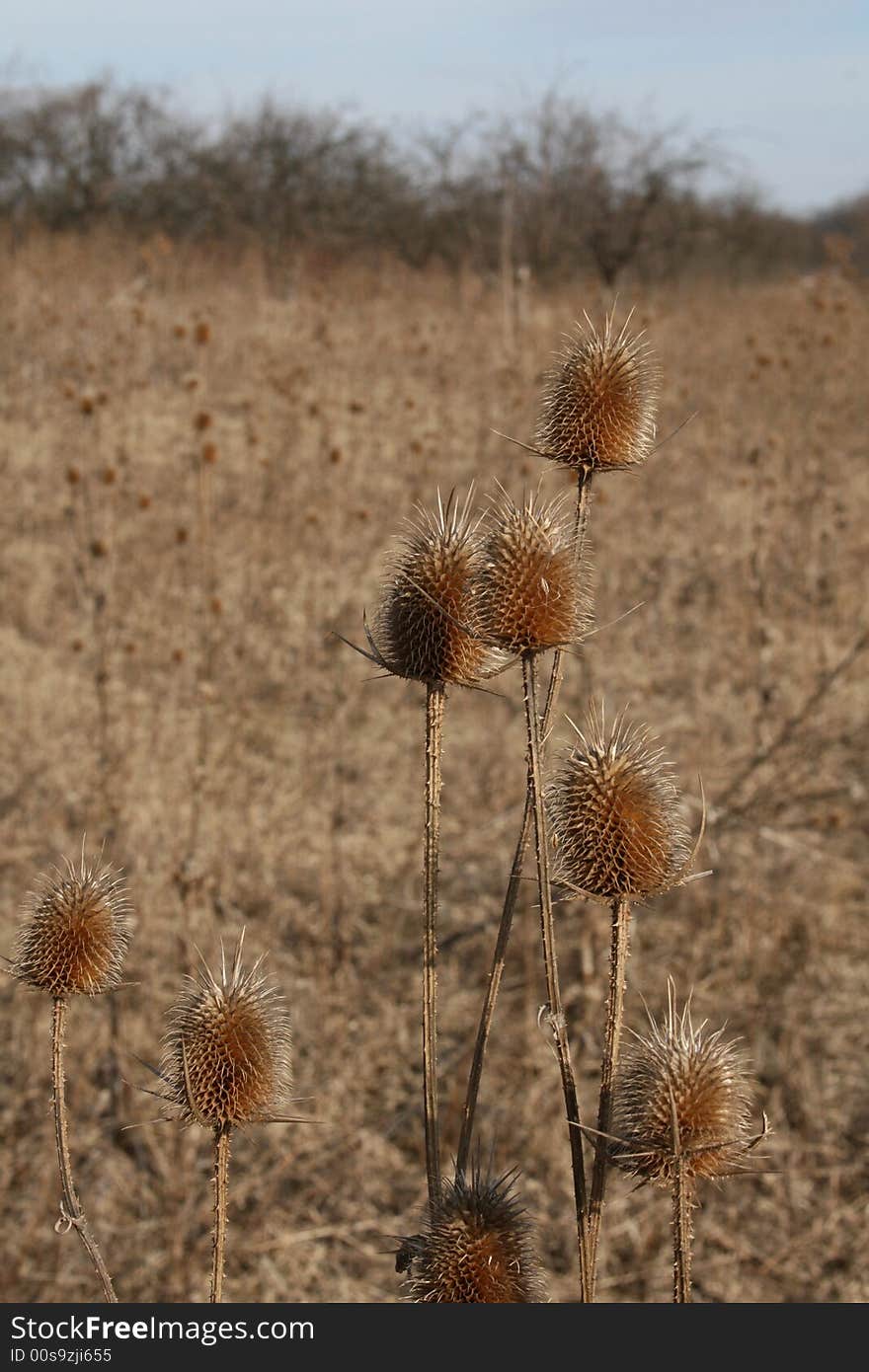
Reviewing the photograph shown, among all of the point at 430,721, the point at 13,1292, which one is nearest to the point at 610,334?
the point at 430,721

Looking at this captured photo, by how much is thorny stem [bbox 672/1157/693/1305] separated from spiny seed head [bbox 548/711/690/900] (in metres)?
0.22

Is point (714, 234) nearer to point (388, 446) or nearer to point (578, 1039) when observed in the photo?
point (388, 446)

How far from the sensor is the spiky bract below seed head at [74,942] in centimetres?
111

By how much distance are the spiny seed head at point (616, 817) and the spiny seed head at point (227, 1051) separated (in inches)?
11.6

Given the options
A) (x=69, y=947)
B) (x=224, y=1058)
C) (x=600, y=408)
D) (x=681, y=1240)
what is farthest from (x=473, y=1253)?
(x=600, y=408)

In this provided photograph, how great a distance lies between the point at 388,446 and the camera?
1020 cm

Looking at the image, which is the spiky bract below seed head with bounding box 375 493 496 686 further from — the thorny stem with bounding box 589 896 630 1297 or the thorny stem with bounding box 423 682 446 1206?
the thorny stem with bounding box 589 896 630 1297

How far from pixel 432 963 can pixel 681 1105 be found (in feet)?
0.74

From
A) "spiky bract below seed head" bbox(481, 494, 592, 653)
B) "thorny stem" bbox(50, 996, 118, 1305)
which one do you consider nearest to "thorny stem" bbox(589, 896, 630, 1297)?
"spiky bract below seed head" bbox(481, 494, 592, 653)

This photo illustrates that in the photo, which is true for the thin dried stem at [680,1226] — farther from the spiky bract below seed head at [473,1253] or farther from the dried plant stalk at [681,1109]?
the spiky bract below seed head at [473,1253]

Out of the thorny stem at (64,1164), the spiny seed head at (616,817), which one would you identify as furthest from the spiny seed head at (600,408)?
the thorny stem at (64,1164)

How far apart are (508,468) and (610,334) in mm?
5596

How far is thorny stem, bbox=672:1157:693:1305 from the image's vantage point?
863 mm

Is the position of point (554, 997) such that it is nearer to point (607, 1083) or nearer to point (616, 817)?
point (607, 1083)
